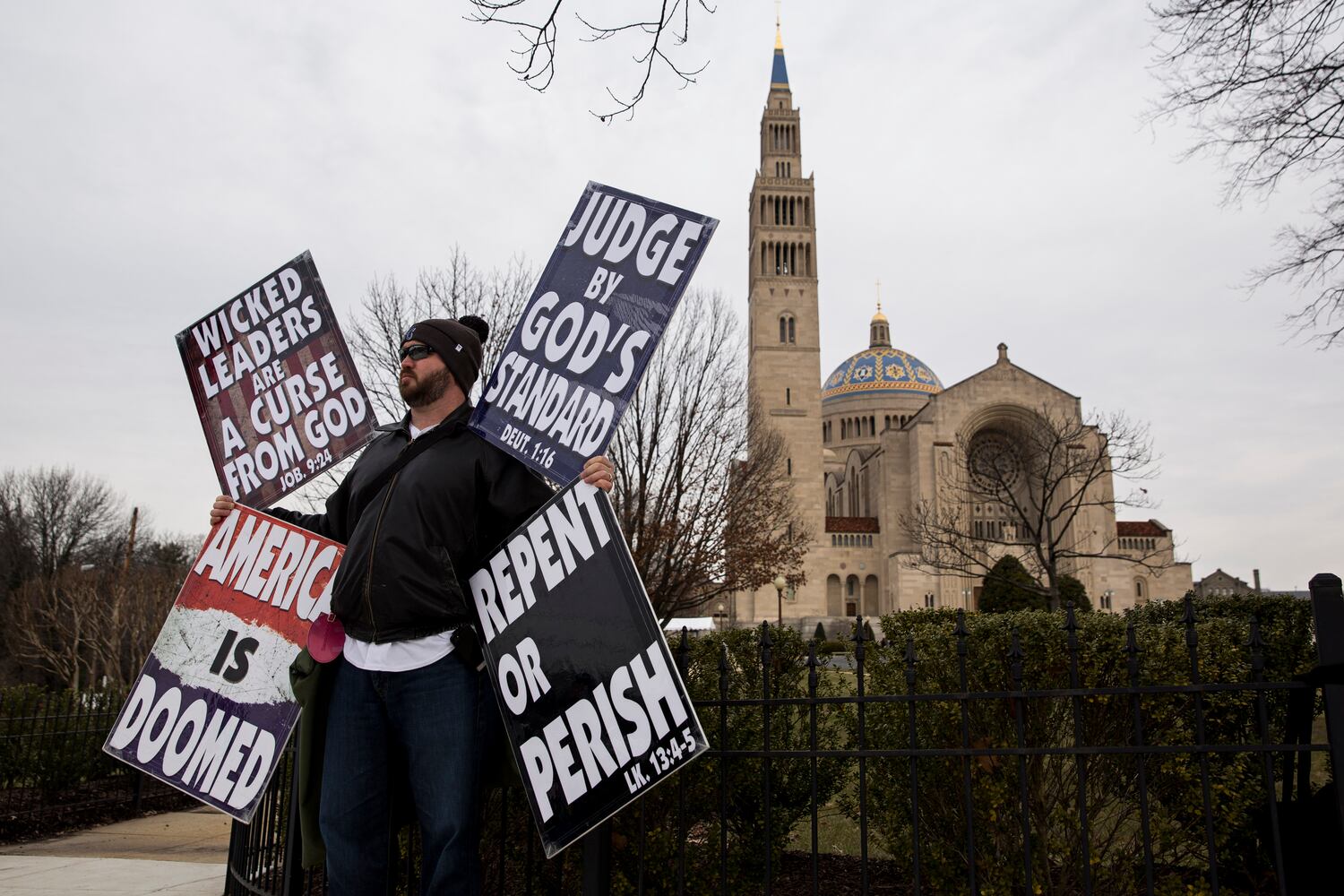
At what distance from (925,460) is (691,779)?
48.7 m

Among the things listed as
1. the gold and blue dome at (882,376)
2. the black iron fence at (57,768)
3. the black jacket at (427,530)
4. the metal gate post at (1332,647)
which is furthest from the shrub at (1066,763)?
the gold and blue dome at (882,376)

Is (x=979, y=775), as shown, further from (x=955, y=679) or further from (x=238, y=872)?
(x=238, y=872)

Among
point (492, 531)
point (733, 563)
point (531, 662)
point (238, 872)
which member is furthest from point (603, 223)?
point (733, 563)

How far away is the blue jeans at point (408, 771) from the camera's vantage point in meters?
2.67

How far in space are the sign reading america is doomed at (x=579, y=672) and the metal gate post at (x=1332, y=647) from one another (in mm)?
1847

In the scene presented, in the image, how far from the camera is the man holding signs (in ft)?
8.84

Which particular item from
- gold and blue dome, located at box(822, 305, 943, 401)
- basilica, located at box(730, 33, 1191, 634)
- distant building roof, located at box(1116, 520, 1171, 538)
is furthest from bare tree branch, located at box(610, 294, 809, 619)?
gold and blue dome, located at box(822, 305, 943, 401)

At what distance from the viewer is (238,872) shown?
3.91 meters

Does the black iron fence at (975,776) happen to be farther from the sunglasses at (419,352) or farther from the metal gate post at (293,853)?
the sunglasses at (419,352)

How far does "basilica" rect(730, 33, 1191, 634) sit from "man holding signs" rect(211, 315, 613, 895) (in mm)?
44558

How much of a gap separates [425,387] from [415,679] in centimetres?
100

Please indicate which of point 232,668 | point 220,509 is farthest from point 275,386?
point 232,668

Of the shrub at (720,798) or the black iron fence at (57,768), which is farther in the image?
the black iron fence at (57,768)

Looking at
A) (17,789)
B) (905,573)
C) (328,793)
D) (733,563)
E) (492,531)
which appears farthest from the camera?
(905,573)
